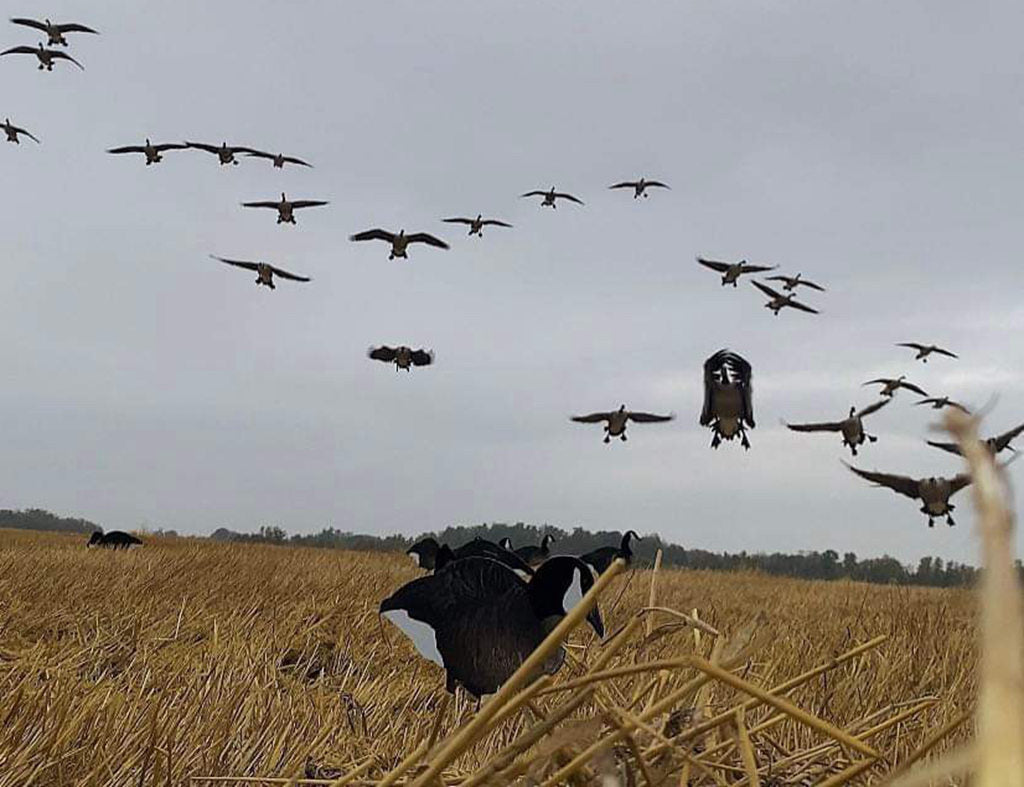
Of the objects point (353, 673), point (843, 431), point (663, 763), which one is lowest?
point (353, 673)

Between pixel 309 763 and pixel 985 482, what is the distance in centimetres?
150

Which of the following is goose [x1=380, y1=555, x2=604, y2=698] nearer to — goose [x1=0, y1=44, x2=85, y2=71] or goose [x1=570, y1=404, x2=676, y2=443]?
goose [x1=570, y1=404, x2=676, y2=443]

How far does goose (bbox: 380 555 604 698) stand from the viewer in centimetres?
174

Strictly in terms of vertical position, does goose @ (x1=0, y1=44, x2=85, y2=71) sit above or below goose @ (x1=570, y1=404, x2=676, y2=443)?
above

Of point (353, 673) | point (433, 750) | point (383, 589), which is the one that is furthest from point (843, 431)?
point (433, 750)

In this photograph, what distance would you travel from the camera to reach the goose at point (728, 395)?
4.14 meters

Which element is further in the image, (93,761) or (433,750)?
(93,761)

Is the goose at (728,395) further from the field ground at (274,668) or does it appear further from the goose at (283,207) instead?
the goose at (283,207)

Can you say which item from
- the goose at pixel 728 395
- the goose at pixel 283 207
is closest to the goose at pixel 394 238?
the goose at pixel 283 207

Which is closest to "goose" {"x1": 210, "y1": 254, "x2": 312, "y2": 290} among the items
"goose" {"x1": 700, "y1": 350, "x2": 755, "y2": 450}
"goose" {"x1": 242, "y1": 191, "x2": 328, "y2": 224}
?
"goose" {"x1": 242, "y1": 191, "x2": 328, "y2": 224}

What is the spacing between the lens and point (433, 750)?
2.99 ft

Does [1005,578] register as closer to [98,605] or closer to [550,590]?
[550,590]

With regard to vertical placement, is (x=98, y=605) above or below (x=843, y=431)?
below

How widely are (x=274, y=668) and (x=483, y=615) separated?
76.2 inches
